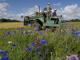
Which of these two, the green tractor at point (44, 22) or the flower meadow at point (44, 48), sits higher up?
the green tractor at point (44, 22)

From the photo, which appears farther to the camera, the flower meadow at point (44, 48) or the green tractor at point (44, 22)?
the green tractor at point (44, 22)

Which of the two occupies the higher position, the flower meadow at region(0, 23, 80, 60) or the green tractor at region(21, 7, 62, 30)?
the green tractor at region(21, 7, 62, 30)

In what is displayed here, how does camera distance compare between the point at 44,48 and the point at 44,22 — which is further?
the point at 44,22

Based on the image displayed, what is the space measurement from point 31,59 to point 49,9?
5255 mm

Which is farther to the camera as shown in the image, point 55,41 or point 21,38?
point 21,38

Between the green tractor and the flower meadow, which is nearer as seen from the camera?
the flower meadow

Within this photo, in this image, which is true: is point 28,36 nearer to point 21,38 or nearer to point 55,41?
point 21,38

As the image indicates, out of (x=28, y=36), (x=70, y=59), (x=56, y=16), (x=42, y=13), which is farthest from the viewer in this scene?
(x=42, y=13)

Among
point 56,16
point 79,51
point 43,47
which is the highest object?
point 56,16

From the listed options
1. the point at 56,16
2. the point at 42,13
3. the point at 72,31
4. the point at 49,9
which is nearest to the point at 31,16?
the point at 42,13

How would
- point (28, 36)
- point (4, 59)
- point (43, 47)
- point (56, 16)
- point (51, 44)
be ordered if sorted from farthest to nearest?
1. point (56, 16)
2. point (28, 36)
3. point (51, 44)
4. point (43, 47)
5. point (4, 59)

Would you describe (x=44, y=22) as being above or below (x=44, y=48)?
above

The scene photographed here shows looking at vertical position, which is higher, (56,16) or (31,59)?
(56,16)

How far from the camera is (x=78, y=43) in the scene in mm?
2400
